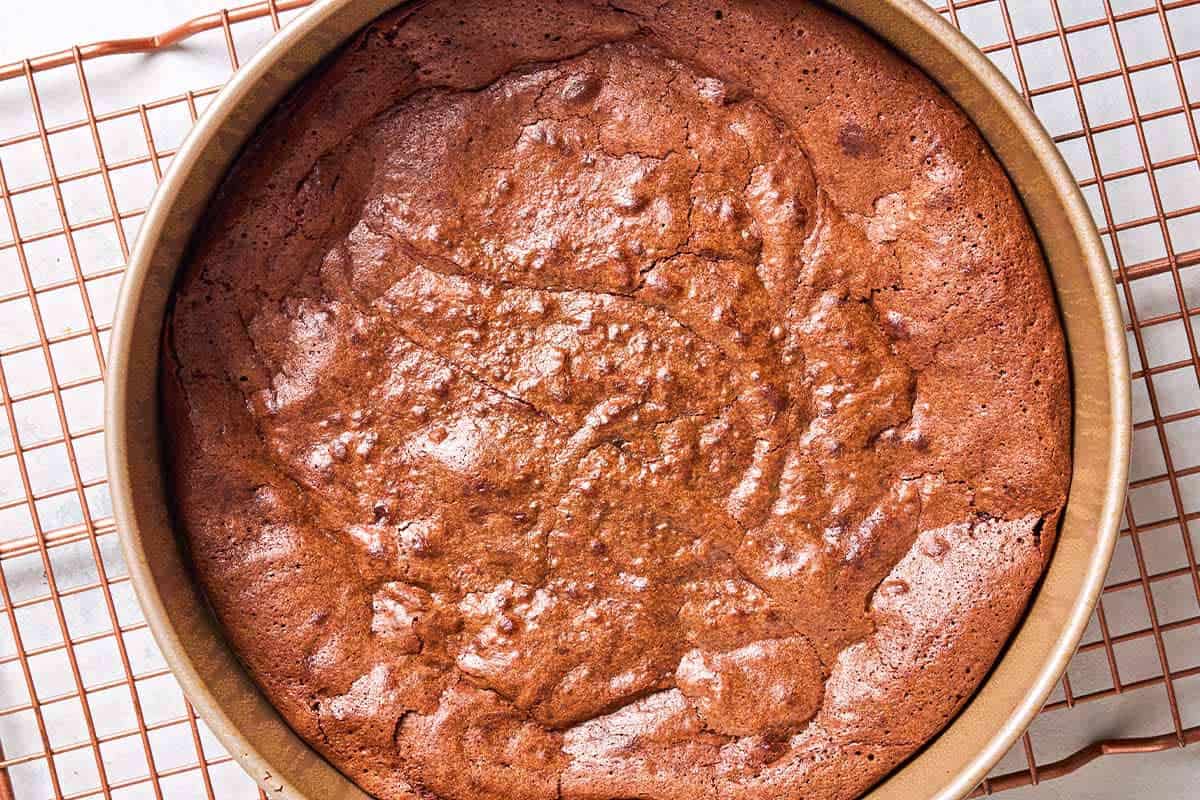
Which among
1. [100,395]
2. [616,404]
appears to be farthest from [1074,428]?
[100,395]

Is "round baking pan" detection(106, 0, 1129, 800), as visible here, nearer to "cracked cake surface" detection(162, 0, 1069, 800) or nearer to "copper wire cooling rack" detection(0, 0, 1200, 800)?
"cracked cake surface" detection(162, 0, 1069, 800)

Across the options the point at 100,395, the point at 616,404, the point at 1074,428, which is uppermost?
the point at 100,395

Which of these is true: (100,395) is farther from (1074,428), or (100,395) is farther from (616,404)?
(1074,428)

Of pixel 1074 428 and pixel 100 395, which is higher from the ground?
pixel 100 395

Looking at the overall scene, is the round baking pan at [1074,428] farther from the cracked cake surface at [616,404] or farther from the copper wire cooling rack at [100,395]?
the copper wire cooling rack at [100,395]

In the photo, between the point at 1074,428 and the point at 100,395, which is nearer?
the point at 1074,428

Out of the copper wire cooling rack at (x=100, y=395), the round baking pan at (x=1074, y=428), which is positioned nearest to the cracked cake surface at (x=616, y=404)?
the round baking pan at (x=1074, y=428)

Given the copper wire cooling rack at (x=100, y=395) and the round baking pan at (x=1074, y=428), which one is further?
the copper wire cooling rack at (x=100, y=395)
